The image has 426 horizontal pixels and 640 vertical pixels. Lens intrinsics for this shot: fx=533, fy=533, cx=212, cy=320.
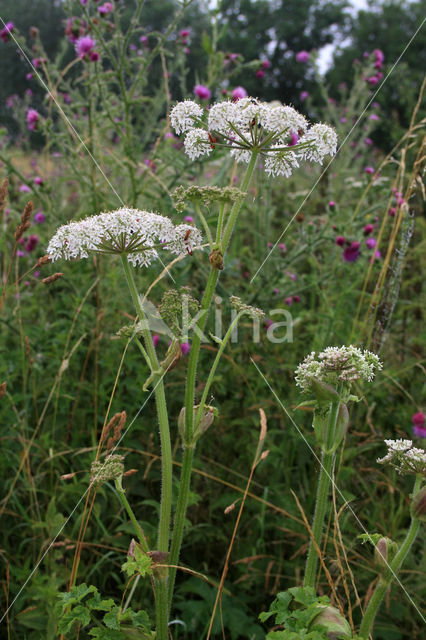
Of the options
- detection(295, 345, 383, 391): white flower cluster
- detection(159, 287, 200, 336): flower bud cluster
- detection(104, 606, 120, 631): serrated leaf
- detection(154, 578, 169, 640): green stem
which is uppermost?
detection(159, 287, 200, 336): flower bud cluster

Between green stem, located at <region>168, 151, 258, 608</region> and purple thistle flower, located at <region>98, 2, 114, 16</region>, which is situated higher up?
purple thistle flower, located at <region>98, 2, 114, 16</region>

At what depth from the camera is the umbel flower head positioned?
1.40 metres

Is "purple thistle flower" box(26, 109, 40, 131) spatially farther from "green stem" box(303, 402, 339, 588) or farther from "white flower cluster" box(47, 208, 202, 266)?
"green stem" box(303, 402, 339, 588)

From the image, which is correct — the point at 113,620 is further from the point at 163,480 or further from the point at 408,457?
the point at 408,457

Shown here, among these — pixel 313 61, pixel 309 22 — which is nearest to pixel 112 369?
pixel 313 61

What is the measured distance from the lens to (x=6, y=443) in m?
2.43

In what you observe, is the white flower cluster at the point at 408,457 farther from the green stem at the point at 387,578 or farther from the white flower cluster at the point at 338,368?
the white flower cluster at the point at 338,368

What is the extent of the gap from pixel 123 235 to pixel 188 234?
175mm

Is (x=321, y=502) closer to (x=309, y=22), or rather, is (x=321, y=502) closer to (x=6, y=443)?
(x=6, y=443)

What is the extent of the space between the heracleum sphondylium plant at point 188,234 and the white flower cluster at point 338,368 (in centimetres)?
22

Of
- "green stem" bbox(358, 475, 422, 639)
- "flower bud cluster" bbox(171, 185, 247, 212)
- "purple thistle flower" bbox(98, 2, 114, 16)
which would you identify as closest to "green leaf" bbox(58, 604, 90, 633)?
"green stem" bbox(358, 475, 422, 639)

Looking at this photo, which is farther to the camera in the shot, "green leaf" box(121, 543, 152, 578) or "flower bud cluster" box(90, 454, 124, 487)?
"flower bud cluster" box(90, 454, 124, 487)

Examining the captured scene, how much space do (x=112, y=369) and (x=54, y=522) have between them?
85cm

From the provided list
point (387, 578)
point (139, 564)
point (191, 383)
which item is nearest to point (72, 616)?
point (139, 564)
